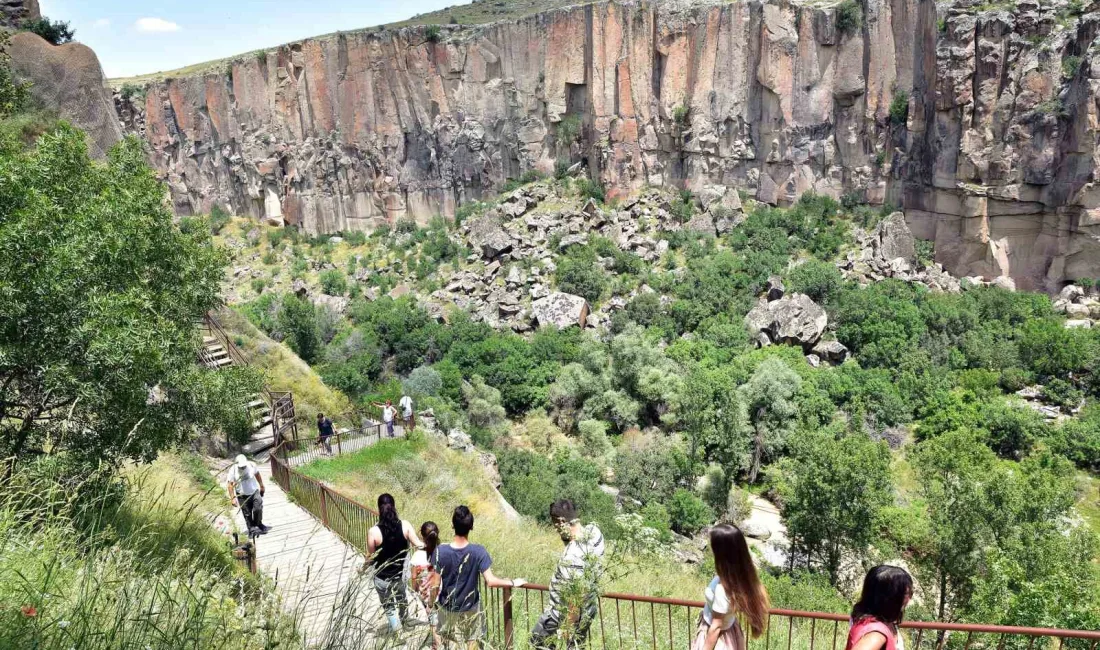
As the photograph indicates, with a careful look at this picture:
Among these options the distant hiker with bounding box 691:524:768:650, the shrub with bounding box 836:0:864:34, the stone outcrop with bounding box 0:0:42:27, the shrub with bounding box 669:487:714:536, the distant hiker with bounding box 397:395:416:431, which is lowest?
the shrub with bounding box 669:487:714:536

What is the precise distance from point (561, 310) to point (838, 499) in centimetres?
1581

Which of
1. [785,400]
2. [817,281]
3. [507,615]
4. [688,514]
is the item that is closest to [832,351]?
[817,281]

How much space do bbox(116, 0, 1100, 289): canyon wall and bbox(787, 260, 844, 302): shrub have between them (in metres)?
5.40

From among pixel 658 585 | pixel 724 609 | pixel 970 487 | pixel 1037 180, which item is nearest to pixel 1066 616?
pixel 970 487

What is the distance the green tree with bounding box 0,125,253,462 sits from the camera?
607cm

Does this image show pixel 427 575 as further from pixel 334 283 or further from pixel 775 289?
pixel 334 283

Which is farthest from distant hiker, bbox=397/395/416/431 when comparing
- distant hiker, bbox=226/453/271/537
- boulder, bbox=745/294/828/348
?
boulder, bbox=745/294/828/348

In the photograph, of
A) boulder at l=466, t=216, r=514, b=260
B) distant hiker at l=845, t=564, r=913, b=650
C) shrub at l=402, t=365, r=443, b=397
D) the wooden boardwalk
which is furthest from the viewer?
boulder at l=466, t=216, r=514, b=260

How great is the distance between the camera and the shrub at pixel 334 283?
35.3 meters

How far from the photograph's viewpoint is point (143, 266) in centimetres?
782

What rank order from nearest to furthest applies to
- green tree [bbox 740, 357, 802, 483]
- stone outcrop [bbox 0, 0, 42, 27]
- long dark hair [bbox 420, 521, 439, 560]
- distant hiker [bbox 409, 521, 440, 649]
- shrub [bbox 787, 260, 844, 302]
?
distant hiker [bbox 409, 521, 440, 649]
long dark hair [bbox 420, 521, 439, 560]
stone outcrop [bbox 0, 0, 42, 27]
green tree [bbox 740, 357, 802, 483]
shrub [bbox 787, 260, 844, 302]

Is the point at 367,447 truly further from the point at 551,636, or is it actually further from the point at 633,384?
the point at 633,384

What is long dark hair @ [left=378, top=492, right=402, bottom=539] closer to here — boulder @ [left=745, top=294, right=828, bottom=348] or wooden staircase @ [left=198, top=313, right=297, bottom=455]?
wooden staircase @ [left=198, top=313, right=297, bottom=455]

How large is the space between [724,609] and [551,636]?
4.73 ft
